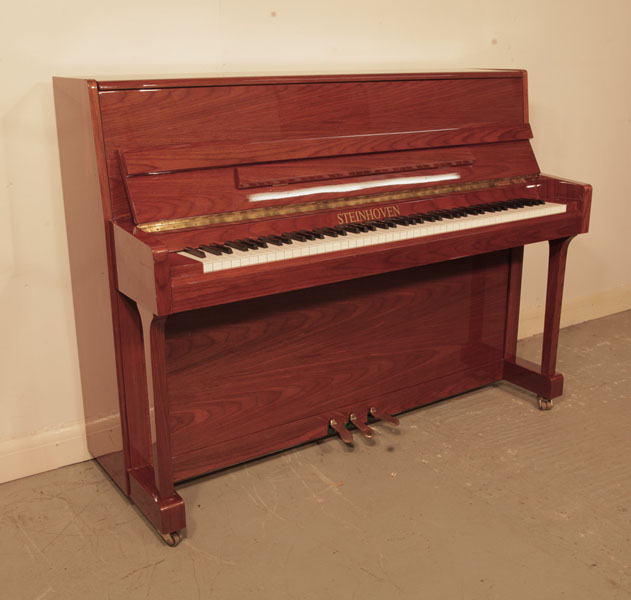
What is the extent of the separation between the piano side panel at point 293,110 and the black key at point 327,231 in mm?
286

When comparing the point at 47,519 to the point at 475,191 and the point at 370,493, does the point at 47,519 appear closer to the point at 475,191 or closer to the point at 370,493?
the point at 370,493

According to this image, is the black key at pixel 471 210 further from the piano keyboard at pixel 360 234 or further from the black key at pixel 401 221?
the black key at pixel 401 221

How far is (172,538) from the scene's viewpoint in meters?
2.12

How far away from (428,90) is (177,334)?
3.81 feet

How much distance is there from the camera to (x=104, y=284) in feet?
7.36

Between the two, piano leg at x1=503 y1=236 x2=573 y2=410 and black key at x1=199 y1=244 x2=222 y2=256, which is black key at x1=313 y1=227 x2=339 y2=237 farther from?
piano leg at x1=503 y1=236 x2=573 y2=410

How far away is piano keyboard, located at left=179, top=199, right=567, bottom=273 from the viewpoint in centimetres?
199

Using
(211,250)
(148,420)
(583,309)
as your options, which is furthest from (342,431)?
(583,309)

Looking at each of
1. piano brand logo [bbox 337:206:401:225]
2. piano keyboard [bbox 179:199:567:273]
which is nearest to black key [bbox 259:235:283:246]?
piano keyboard [bbox 179:199:567:273]

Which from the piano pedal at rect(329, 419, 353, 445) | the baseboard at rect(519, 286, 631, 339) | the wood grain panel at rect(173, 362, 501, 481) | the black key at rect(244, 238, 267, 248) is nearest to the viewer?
the black key at rect(244, 238, 267, 248)

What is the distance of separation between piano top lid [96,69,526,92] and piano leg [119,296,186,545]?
581 millimetres

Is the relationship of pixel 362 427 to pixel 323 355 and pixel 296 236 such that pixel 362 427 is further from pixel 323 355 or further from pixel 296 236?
pixel 296 236

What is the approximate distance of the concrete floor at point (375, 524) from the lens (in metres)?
1.95

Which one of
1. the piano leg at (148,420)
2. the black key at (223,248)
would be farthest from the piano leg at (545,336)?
the piano leg at (148,420)
